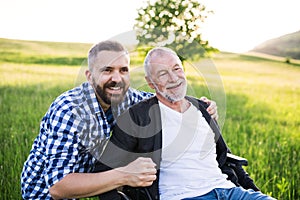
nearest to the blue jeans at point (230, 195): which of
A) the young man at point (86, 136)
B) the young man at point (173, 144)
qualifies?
the young man at point (173, 144)

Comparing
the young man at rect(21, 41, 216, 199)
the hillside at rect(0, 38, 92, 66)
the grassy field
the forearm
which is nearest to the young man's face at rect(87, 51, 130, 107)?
the young man at rect(21, 41, 216, 199)

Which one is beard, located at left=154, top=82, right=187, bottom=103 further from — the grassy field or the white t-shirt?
the grassy field

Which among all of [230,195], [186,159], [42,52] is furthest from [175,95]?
[42,52]

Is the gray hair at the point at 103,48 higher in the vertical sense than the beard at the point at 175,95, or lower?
higher

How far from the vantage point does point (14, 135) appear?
5258mm

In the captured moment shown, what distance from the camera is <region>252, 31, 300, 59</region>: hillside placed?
140ft

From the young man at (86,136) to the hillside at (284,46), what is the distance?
39.8 metres

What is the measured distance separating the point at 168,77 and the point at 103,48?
444 mm

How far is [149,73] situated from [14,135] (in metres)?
2.95

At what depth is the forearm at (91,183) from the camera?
243 centimetres

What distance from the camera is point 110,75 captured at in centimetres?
274

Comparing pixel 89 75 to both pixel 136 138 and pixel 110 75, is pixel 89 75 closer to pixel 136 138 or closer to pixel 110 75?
pixel 110 75

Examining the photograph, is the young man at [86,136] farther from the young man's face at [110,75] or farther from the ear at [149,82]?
the ear at [149,82]

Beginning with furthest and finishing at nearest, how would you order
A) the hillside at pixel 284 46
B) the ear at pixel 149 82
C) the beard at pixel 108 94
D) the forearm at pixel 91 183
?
the hillside at pixel 284 46, the ear at pixel 149 82, the beard at pixel 108 94, the forearm at pixel 91 183
